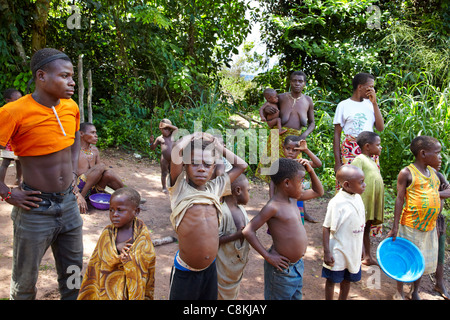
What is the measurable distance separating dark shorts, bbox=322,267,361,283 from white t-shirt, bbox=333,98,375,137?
1592mm

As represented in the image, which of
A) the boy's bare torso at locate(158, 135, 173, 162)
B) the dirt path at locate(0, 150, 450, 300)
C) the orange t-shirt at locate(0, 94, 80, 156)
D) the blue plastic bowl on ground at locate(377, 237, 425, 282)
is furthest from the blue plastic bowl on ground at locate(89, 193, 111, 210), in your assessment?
the blue plastic bowl on ground at locate(377, 237, 425, 282)

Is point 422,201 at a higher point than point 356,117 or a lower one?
lower

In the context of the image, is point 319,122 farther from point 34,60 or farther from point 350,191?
point 34,60

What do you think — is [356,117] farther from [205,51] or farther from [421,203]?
[205,51]

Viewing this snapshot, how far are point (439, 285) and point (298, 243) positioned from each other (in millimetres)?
1845

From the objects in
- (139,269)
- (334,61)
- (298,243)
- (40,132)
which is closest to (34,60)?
(40,132)

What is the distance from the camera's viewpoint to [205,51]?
29.5ft

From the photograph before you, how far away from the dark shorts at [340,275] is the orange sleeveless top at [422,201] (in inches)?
32.0

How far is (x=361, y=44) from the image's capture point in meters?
8.39

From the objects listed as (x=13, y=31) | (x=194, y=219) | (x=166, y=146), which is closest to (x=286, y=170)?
(x=194, y=219)

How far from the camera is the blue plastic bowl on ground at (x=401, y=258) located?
3.08 meters

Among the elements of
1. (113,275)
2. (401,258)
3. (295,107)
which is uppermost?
(295,107)

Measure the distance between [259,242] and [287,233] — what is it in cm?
20

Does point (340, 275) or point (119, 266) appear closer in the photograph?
point (119, 266)
